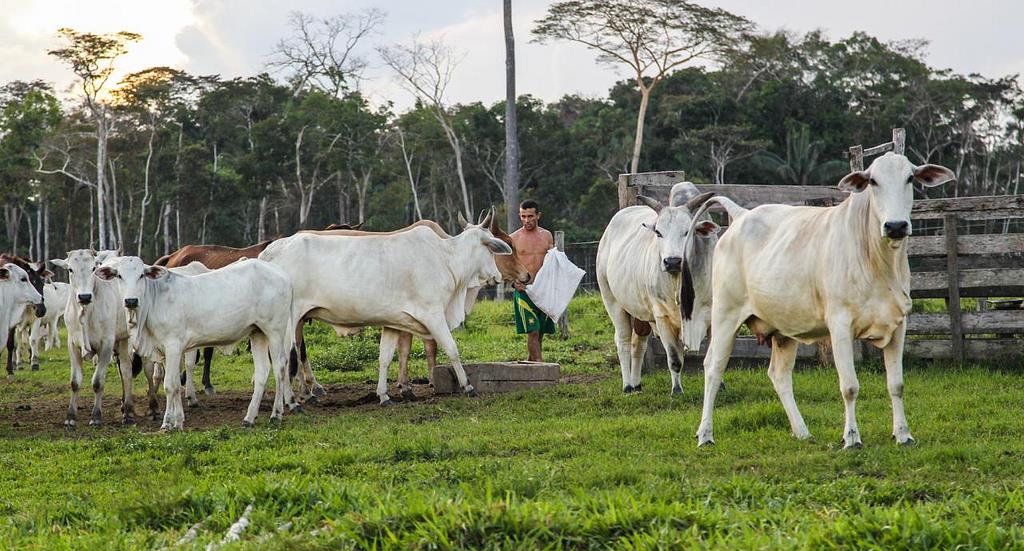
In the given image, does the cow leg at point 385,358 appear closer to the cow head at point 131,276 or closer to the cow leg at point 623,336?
the cow leg at point 623,336

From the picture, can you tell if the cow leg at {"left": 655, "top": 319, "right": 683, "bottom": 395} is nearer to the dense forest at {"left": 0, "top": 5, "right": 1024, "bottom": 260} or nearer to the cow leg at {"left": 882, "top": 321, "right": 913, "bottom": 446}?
the cow leg at {"left": 882, "top": 321, "right": 913, "bottom": 446}

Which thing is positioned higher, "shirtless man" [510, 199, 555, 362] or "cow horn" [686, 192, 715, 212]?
"cow horn" [686, 192, 715, 212]

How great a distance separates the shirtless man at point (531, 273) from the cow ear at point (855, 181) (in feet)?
20.9

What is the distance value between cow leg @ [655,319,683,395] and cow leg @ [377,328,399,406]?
2.90 meters

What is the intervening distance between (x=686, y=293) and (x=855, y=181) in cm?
258

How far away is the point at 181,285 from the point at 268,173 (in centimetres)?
3743

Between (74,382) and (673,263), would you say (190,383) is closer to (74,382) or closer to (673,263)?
(74,382)

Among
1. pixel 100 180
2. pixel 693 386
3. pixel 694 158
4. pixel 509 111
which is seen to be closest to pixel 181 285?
pixel 693 386

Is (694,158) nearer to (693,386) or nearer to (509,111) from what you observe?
(509,111)

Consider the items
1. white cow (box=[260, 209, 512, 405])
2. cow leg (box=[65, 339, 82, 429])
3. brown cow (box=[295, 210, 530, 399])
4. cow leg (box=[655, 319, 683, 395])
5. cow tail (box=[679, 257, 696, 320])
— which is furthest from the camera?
brown cow (box=[295, 210, 530, 399])

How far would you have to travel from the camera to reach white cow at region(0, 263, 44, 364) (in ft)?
37.4

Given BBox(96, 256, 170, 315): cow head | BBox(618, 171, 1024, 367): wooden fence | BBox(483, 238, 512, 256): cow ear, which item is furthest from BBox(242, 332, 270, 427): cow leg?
BBox(618, 171, 1024, 367): wooden fence

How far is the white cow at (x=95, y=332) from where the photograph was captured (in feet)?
35.5

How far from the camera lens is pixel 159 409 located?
12.2 meters
